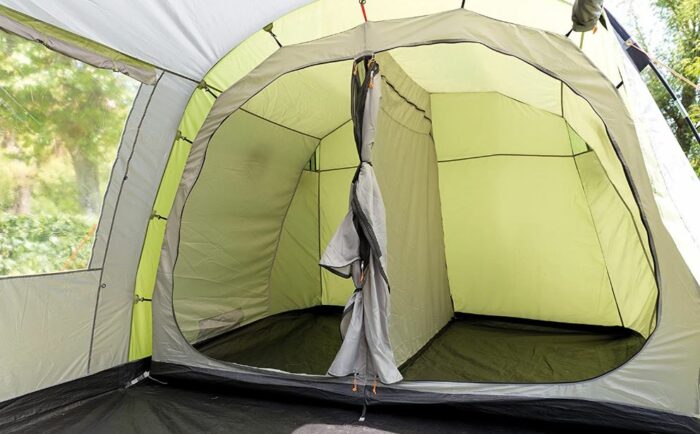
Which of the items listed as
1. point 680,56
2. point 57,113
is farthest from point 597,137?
point 680,56

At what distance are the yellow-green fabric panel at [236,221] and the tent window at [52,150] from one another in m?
0.58

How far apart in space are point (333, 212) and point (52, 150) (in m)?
2.08

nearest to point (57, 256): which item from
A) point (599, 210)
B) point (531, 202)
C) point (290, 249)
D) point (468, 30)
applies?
point (290, 249)

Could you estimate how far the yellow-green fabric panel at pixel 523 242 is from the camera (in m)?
3.27

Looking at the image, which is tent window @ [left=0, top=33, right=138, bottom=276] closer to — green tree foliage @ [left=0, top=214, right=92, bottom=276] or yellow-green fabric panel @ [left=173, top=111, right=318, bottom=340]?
green tree foliage @ [left=0, top=214, right=92, bottom=276]

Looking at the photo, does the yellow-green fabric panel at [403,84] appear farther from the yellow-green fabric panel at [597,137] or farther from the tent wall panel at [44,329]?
the tent wall panel at [44,329]

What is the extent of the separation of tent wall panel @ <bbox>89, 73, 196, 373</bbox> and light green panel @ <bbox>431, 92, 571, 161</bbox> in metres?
1.85

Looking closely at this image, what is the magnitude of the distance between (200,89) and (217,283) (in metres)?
1.24

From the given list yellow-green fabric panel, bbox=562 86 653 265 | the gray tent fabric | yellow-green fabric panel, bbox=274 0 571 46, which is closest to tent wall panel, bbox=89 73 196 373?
yellow-green fabric panel, bbox=274 0 571 46

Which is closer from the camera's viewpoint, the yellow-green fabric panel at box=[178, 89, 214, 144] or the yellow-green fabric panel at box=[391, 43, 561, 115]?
the yellow-green fabric panel at box=[178, 89, 214, 144]

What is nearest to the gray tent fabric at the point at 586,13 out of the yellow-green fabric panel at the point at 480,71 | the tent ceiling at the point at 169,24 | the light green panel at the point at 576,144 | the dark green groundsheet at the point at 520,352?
the yellow-green fabric panel at the point at 480,71

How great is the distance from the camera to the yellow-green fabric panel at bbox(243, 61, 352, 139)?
2971 mm

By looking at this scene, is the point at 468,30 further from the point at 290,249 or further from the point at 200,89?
the point at 290,249

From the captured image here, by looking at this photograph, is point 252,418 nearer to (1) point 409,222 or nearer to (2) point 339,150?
(1) point 409,222
